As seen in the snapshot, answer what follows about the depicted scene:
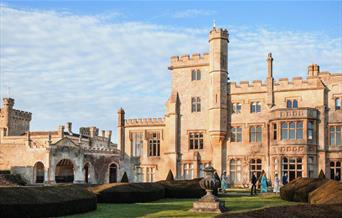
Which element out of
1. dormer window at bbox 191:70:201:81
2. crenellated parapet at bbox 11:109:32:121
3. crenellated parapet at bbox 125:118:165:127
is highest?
dormer window at bbox 191:70:201:81

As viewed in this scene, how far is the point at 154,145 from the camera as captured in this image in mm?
52406

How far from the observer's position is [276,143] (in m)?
43.6

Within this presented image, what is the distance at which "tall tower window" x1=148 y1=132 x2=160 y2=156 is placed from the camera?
2055 inches

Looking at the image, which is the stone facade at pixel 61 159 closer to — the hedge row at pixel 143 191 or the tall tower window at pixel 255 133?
the tall tower window at pixel 255 133

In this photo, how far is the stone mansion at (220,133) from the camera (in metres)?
43.4

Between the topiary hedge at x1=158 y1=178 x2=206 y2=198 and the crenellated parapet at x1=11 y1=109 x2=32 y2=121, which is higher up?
the crenellated parapet at x1=11 y1=109 x2=32 y2=121

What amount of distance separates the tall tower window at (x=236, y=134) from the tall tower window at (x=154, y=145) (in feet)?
29.6

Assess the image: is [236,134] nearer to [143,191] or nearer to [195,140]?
[195,140]

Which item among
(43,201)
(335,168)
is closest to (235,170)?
(335,168)

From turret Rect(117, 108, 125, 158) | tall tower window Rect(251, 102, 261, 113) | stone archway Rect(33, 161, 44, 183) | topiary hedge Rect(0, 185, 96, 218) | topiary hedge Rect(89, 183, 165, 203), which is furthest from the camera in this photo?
turret Rect(117, 108, 125, 158)

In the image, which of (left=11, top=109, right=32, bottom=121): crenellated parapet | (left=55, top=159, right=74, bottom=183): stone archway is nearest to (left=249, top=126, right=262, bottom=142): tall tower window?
(left=55, top=159, right=74, bottom=183): stone archway

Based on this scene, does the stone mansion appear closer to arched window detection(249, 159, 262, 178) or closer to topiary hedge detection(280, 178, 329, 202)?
arched window detection(249, 159, 262, 178)

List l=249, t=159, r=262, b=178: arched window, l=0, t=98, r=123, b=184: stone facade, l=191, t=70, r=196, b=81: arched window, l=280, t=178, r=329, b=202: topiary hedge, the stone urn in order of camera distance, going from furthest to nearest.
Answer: l=0, t=98, r=123, b=184: stone facade → l=191, t=70, r=196, b=81: arched window → l=249, t=159, r=262, b=178: arched window → l=280, t=178, r=329, b=202: topiary hedge → the stone urn

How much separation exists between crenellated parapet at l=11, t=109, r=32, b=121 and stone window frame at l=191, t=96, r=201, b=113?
124ft
